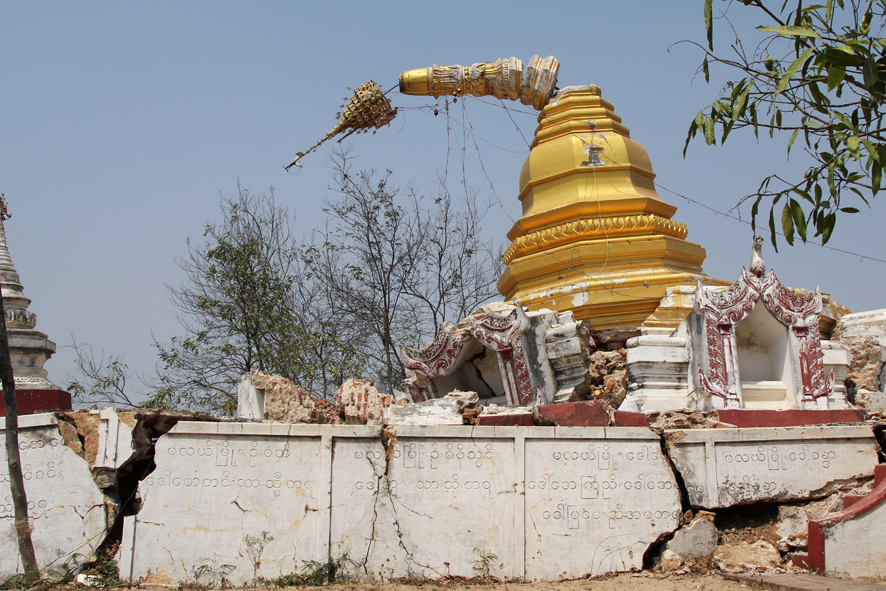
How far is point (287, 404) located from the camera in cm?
823

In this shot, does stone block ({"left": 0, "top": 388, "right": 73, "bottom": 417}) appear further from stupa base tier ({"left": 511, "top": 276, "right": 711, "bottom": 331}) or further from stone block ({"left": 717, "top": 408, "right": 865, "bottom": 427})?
stone block ({"left": 717, "top": 408, "right": 865, "bottom": 427})

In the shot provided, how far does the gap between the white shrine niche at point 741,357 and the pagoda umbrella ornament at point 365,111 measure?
5.52m

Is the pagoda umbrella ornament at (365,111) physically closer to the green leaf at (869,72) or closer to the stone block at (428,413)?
the stone block at (428,413)

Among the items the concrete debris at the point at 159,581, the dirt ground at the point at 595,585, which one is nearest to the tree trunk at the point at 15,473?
the concrete debris at the point at 159,581

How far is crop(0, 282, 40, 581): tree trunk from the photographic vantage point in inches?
244

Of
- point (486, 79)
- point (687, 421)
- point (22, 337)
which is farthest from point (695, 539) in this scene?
point (22, 337)

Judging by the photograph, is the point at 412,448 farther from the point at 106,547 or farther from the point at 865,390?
the point at 865,390

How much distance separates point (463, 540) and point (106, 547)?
283cm

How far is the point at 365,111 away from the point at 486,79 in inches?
73.7

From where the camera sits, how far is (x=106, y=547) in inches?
259

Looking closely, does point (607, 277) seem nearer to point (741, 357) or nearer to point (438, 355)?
point (741, 357)

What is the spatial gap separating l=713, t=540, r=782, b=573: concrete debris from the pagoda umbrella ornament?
26.2 ft

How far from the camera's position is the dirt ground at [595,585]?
6035 mm

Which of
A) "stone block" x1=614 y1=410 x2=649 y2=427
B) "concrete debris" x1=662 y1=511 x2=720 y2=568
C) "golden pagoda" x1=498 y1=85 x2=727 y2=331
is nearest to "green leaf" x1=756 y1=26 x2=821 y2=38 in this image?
"concrete debris" x1=662 y1=511 x2=720 y2=568
